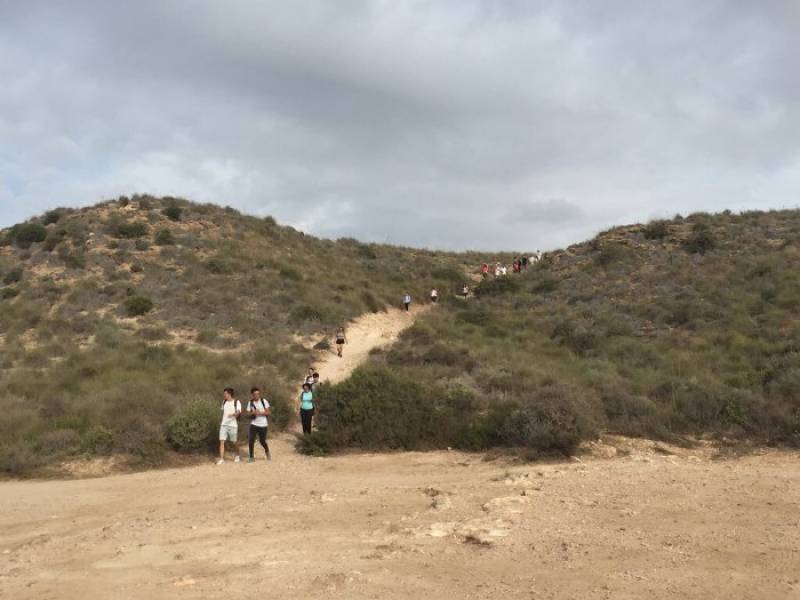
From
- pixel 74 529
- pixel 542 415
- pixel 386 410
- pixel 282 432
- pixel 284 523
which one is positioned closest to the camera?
pixel 284 523

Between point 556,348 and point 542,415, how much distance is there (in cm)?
1046

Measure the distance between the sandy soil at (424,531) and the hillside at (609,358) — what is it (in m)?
1.17

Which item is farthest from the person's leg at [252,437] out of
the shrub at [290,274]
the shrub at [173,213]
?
the shrub at [173,213]

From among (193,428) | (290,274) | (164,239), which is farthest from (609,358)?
(164,239)

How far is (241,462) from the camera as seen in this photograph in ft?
38.3

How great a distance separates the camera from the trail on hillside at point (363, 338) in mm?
19344

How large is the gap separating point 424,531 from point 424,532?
4 centimetres

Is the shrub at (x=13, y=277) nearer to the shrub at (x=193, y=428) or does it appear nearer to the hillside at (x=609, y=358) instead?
the hillside at (x=609, y=358)

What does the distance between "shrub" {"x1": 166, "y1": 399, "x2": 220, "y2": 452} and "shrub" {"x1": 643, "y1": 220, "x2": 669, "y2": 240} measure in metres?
31.0

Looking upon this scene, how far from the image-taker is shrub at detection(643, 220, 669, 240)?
36500 millimetres

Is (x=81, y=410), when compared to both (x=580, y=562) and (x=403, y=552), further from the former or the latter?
(x=580, y=562)

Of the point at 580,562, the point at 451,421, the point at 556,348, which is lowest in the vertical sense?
the point at 580,562

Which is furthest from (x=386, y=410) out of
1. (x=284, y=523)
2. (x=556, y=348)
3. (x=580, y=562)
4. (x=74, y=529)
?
(x=556, y=348)

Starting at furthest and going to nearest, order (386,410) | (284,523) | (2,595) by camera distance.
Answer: (386,410), (284,523), (2,595)
